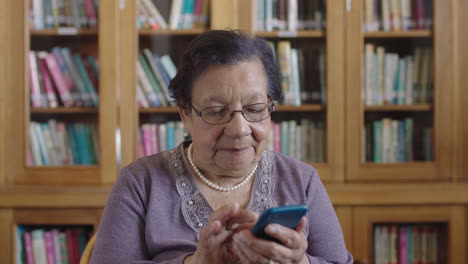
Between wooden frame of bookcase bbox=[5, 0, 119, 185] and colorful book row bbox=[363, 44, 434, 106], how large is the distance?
1.18 meters

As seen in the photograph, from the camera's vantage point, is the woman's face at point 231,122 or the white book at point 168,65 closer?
the woman's face at point 231,122

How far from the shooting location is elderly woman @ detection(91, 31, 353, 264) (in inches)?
54.2

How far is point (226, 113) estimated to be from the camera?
1404 millimetres

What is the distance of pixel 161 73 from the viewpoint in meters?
2.62

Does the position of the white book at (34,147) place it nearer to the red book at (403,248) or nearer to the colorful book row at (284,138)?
the colorful book row at (284,138)

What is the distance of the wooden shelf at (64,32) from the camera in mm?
2551

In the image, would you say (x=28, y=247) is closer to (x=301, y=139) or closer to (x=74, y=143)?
(x=74, y=143)

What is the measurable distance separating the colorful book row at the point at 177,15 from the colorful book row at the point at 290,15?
0.26 m

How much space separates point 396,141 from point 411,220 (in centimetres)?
41

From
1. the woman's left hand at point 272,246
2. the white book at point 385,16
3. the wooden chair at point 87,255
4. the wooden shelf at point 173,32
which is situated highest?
the white book at point 385,16

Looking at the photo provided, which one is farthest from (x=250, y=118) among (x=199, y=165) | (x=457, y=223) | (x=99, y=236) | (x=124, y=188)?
(x=457, y=223)

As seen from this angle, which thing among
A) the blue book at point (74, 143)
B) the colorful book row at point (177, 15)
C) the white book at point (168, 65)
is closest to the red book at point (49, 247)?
the blue book at point (74, 143)

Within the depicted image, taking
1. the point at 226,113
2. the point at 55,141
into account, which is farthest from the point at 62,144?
the point at 226,113

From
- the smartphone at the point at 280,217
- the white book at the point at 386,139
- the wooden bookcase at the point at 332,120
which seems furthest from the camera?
the white book at the point at 386,139
